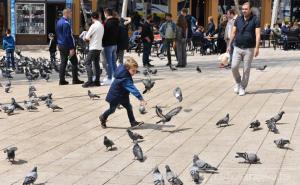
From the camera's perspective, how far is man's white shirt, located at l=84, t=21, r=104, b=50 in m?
13.5

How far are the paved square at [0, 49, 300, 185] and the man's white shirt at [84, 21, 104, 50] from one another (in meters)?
1.00

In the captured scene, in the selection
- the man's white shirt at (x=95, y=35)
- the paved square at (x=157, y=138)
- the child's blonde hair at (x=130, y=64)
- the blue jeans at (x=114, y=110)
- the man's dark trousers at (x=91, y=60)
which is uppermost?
the man's white shirt at (x=95, y=35)

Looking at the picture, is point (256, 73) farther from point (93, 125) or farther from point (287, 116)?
point (93, 125)

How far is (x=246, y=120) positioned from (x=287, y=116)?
30.9 inches

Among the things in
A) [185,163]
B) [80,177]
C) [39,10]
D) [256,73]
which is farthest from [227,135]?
[39,10]

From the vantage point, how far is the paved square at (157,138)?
6.45m

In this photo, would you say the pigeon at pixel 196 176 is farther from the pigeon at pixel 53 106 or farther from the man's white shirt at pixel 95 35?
the man's white shirt at pixel 95 35

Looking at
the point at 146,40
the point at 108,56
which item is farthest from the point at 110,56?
the point at 146,40

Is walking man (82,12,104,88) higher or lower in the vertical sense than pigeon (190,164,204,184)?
higher

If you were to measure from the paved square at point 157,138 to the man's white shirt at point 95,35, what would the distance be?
1.00 meters

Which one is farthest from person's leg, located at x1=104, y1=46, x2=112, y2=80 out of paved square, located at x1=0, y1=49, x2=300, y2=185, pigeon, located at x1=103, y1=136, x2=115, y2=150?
pigeon, located at x1=103, y1=136, x2=115, y2=150

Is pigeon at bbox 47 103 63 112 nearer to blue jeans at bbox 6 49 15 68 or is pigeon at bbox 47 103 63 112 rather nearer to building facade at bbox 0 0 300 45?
blue jeans at bbox 6 49 15 68

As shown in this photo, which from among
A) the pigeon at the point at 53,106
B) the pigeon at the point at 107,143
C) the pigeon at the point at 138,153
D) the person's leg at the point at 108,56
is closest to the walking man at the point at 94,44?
the person's leg at the point at 108,56

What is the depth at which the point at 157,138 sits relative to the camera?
837 cm
